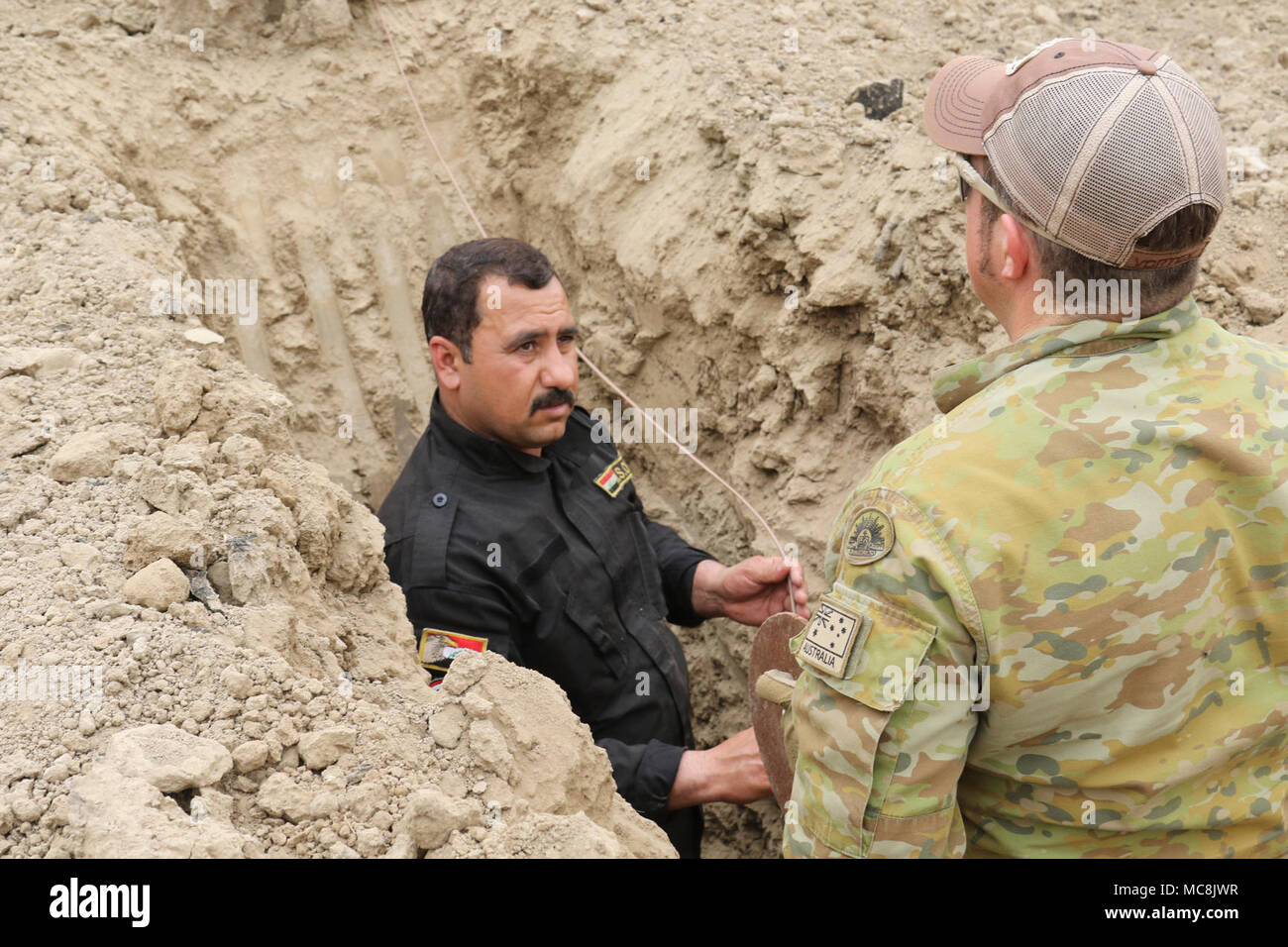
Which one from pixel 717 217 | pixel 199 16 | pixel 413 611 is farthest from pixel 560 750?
pixel 199 16

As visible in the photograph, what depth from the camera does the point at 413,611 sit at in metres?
3.25

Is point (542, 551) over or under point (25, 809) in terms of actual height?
under

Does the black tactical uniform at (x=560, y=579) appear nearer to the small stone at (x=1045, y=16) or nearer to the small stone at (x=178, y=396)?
the small stone at (x=178, y=396)

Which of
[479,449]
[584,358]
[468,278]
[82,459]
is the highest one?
[82,459]

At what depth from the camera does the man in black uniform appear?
321cm

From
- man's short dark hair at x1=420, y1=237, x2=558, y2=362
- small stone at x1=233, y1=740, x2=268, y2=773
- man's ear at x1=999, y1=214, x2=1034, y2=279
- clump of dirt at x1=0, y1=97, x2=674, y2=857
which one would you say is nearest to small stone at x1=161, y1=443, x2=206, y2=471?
clump of dirt at x1=0, y1=97, x2=674, y2=857

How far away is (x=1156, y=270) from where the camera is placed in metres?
1.70

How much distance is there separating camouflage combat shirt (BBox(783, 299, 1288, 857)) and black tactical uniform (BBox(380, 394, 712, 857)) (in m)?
1.49

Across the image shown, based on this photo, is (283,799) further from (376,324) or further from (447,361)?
(376,324)

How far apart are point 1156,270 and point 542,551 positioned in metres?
2.13

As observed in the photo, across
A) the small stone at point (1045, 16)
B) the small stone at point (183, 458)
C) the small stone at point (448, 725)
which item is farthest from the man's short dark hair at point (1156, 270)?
the small stone at point (1045, 16)

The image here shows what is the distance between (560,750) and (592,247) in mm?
2970

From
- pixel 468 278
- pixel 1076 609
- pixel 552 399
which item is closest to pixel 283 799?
pixel 1076 609

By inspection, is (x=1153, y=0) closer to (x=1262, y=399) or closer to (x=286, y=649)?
(x=1262, y=399)
